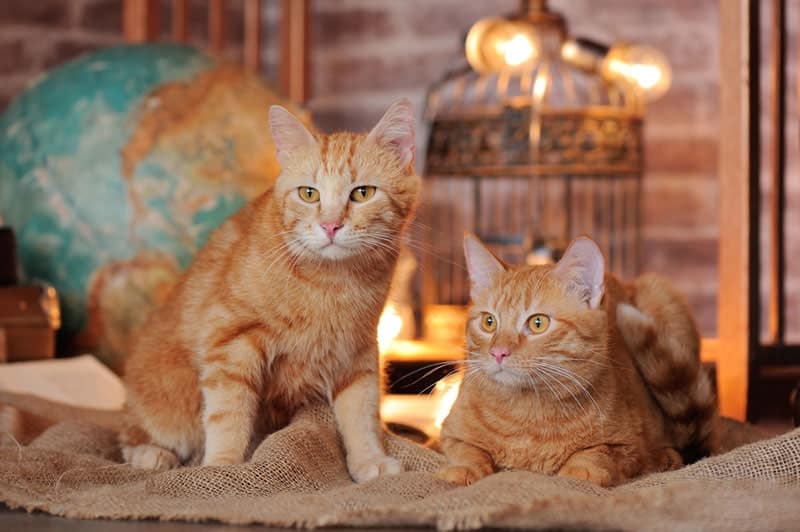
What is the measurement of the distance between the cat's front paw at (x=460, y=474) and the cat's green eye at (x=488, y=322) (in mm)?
189

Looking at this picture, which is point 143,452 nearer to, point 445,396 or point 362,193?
point 362,193

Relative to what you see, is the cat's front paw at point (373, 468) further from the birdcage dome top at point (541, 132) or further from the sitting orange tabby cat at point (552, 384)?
the birdcage dome top at point (541, 132)

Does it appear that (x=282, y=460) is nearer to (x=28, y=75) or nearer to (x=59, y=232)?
(x=59, y=232)

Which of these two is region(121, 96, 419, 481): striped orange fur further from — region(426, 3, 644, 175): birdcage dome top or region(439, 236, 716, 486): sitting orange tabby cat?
region(426, 3, 644, 175): birdcage dome top

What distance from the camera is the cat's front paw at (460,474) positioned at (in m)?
1.38

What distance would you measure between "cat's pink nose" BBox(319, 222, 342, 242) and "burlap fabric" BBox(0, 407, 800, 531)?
274mm

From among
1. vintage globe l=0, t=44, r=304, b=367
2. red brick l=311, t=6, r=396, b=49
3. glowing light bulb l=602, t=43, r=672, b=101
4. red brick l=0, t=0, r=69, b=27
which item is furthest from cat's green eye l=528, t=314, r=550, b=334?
red brick l=0, t=0, r=69, b=27

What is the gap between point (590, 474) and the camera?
4.49ft

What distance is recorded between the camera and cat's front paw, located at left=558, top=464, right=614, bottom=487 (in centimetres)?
136

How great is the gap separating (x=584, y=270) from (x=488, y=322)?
15 cm

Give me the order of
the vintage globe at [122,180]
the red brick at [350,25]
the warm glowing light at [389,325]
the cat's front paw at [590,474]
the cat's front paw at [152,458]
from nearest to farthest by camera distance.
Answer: the cat's front paw at [590,474]
the cat's front paw at [152,458]
the warm glowing light at [389,325]
the vintage globe at [122,180]
the red brick at [350,25]

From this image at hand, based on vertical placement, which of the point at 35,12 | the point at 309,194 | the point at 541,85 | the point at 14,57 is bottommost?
the point at 309,194

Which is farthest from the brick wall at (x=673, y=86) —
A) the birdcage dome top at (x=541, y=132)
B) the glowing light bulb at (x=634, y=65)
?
the glowing light bulb at (x=634, y=65)

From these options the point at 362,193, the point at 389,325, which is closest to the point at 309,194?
the point at 362,193
